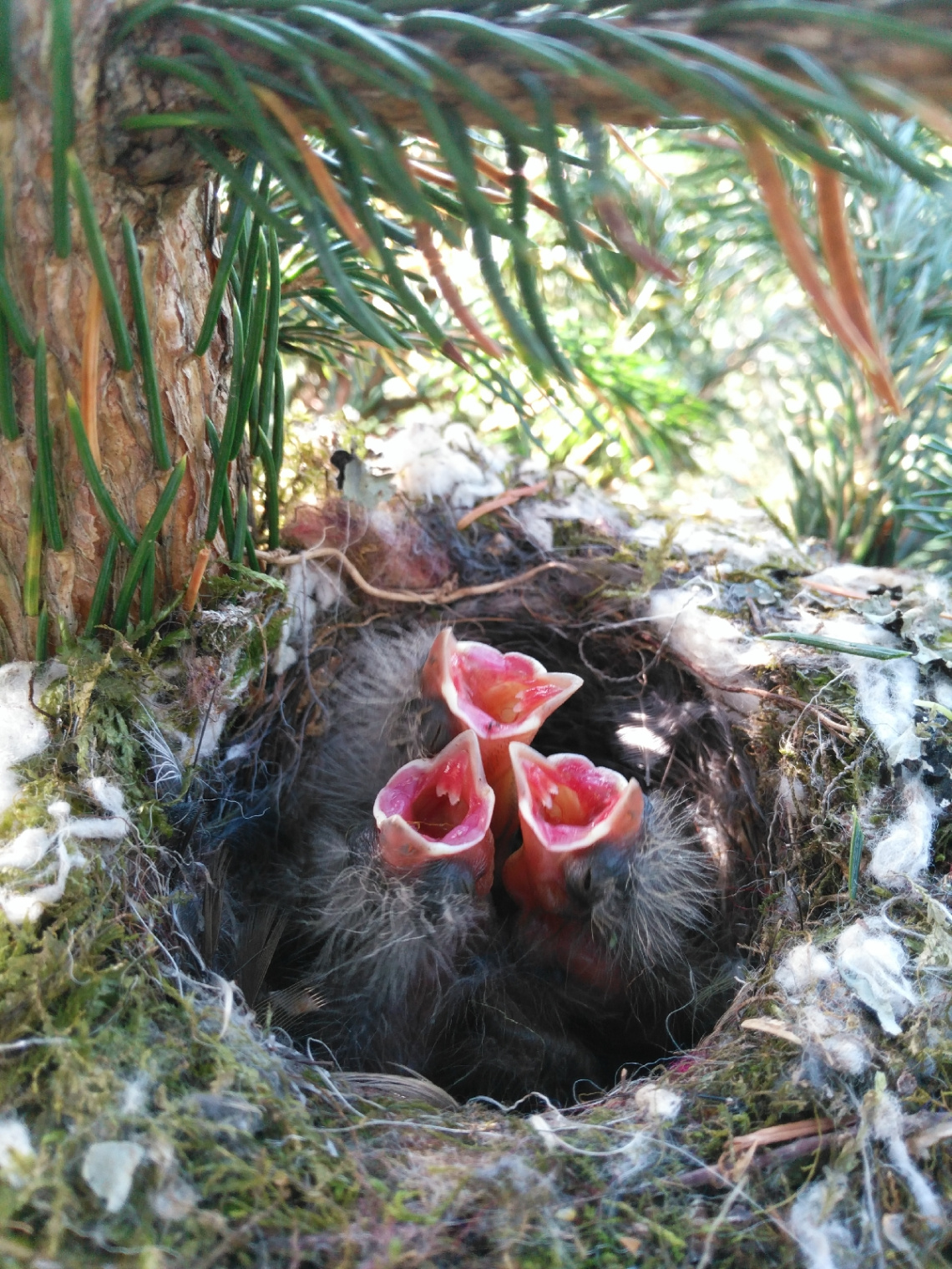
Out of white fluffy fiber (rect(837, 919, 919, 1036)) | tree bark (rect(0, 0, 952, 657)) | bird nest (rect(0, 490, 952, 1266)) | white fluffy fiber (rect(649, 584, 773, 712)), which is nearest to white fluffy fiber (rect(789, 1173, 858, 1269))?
bird nest (rect(0, 490, 952, 1266))

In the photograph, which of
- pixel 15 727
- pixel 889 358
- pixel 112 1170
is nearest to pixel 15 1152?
pixel 112 1170

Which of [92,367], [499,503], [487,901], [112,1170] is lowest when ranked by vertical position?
[487,901]

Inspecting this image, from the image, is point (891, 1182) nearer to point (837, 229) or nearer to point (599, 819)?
point (599, 819)

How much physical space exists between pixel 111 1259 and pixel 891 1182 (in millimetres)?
465

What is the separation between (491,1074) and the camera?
0.91 metres

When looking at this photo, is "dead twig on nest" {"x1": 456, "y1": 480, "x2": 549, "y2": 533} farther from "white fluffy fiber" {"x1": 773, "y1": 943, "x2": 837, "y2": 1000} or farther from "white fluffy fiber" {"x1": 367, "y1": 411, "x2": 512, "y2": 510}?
"white fluffy fiber" {"x1": 773, "y1": 943, "x2": 837, "y2": 1000}

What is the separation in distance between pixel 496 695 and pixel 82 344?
57cm

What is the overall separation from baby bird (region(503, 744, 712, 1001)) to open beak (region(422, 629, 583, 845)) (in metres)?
0.06

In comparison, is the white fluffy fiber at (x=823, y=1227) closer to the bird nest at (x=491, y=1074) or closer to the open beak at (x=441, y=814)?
the bird nest at (x=491, y=1074)

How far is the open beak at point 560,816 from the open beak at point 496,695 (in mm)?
44

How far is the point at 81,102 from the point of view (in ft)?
1.72

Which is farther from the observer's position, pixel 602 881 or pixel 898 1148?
pixel 602 881

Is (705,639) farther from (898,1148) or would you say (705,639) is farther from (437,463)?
(898,1148)

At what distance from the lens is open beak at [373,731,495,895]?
0.86 m
